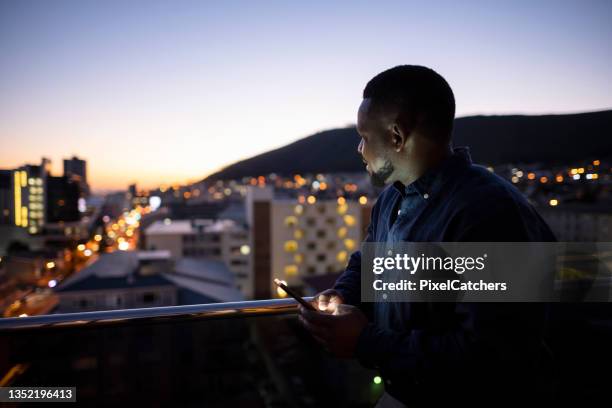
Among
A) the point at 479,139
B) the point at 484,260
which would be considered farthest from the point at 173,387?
the point at 484,260

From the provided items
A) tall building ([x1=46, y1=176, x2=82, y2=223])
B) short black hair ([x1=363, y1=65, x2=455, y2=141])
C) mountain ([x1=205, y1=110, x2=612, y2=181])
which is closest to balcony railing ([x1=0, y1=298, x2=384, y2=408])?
short black hair ([x1=363, y1=65, x2=455, y2=141])

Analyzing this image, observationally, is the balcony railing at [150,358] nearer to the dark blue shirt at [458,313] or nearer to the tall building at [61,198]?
the dark blue shirt at [458,313]

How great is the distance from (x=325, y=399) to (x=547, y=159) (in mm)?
7842

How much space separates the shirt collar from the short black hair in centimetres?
4

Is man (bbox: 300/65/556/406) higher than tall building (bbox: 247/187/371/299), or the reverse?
man (bbox: 300/65/556/406)

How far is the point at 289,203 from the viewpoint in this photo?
22406mm

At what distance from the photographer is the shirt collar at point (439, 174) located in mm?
753

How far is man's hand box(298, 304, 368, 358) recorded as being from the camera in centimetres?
76

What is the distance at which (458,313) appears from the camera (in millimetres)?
651

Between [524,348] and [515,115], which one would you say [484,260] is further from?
[515,115]

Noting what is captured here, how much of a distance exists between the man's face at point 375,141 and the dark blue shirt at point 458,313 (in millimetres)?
68

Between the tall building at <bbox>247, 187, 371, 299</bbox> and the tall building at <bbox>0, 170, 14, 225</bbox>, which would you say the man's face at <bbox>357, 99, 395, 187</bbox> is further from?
the tall building at <bbox>247, 187, 371, 299</bbox>

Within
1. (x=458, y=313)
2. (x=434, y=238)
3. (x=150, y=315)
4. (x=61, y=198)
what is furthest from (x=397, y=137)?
(x=61, y=198)

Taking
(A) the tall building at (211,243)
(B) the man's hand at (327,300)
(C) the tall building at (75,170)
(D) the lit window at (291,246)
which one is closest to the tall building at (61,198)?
(C) the tall building at (75,170)
